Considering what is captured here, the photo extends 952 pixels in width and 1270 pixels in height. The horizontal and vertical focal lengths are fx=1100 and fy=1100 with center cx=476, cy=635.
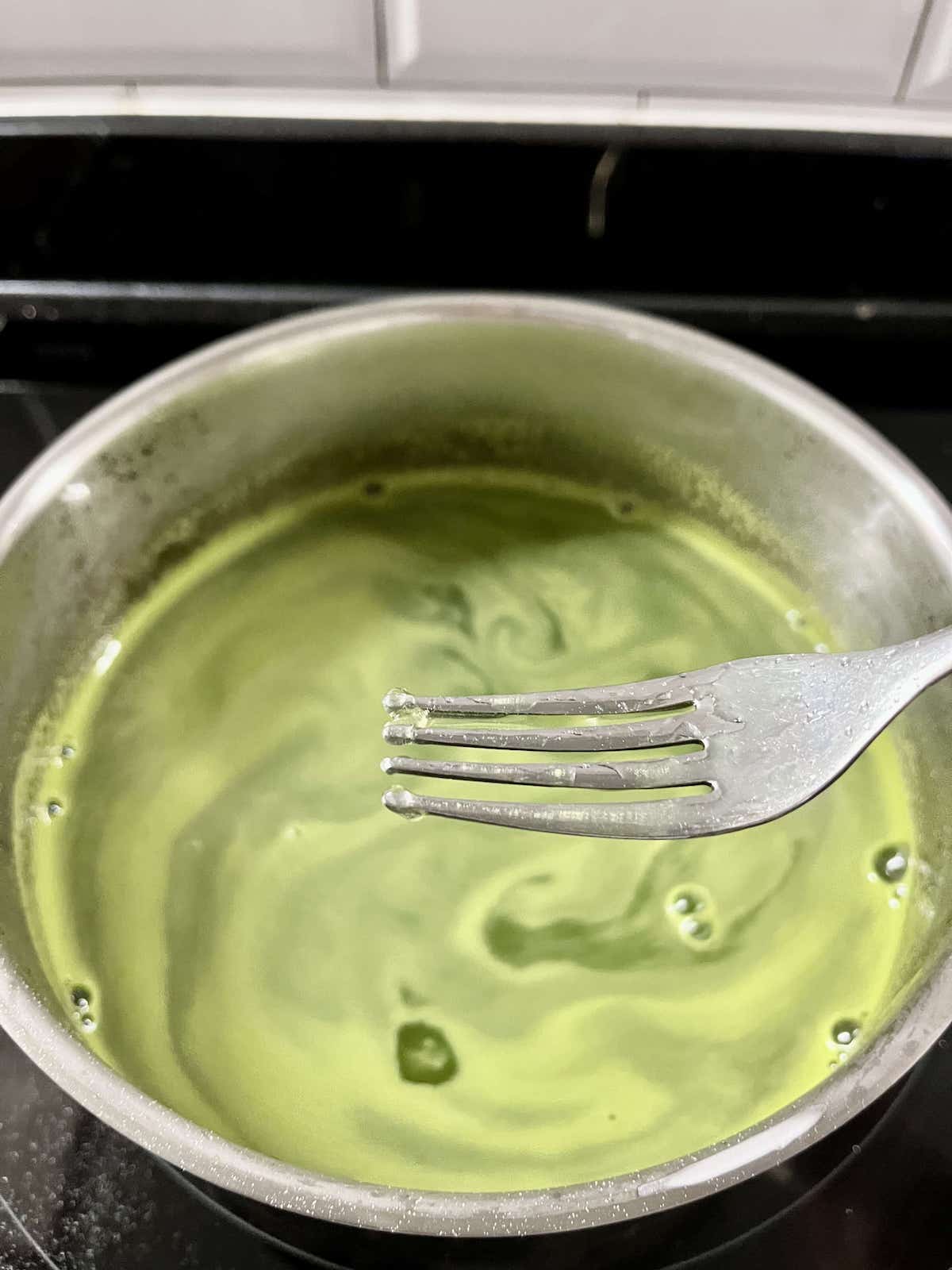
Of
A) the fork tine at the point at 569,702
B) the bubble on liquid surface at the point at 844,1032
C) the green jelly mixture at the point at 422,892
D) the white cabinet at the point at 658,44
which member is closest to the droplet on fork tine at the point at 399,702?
the fork tine at the point at 569,702

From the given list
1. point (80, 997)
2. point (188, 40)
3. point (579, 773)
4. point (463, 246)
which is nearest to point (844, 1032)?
point (579, 773)

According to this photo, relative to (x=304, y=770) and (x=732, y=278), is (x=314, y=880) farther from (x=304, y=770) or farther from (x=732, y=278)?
(x=732, y=278)

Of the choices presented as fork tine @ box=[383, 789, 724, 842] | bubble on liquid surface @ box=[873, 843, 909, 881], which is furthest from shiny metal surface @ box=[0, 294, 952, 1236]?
fork tine @ box=[383, 789, 724, 842]

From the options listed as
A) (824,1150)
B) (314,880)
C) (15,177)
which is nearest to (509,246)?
(15,177)

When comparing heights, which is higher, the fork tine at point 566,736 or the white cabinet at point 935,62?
the white cabinet at point 935,62

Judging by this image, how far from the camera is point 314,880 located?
0.54 metres

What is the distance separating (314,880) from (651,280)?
42cm

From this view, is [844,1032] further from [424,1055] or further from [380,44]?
[380,44]

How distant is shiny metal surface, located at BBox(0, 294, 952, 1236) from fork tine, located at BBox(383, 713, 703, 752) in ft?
0.46

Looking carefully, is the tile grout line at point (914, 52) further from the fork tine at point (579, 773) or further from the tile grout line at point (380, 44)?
the fork tine at point (579, 773)

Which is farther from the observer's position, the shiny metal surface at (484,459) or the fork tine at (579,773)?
the shiny metal surface at (484,459)

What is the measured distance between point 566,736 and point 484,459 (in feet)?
1.01

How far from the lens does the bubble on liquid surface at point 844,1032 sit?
48 centimetres

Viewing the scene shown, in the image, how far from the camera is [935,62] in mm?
594
